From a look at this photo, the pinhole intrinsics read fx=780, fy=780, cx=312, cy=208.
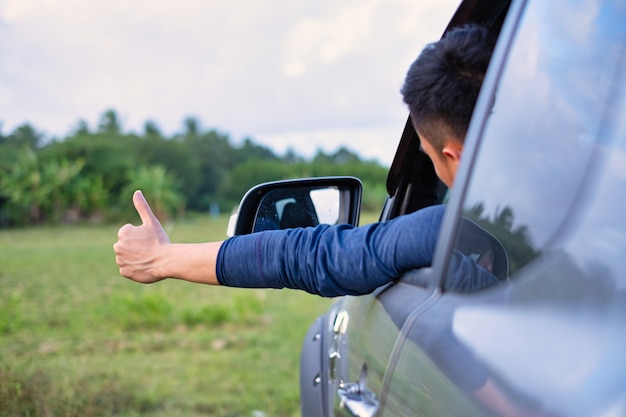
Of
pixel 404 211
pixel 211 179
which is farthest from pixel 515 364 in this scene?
pixel 211 179

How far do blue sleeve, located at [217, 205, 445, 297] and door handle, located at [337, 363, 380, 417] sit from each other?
221mm

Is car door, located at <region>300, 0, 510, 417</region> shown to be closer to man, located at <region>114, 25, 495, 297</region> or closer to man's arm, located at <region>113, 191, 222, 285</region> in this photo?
man, located at <region>114, 25, 495, 297</region>

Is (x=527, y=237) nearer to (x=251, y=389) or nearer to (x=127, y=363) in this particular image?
(x=251, y=389)

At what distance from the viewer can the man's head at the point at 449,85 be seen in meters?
1.56

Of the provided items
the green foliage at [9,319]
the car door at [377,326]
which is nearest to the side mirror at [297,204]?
the car door at [377,326]

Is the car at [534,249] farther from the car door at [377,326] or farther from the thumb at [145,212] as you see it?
the thumb at [145,212]

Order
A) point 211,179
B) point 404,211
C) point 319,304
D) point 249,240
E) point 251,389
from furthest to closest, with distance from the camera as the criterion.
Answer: point 211,179 → point 319,304 → point 251,389 → point 404,211 → point 249,240

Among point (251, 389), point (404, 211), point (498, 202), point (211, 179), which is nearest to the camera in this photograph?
point (498, 202)

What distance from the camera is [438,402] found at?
1179 millimetres

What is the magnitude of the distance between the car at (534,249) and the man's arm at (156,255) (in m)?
0.43

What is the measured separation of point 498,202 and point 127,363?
659 cm

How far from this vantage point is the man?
1.51 m

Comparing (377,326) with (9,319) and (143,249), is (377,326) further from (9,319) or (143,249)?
(9,319)

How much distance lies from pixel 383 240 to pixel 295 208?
0.75 m
